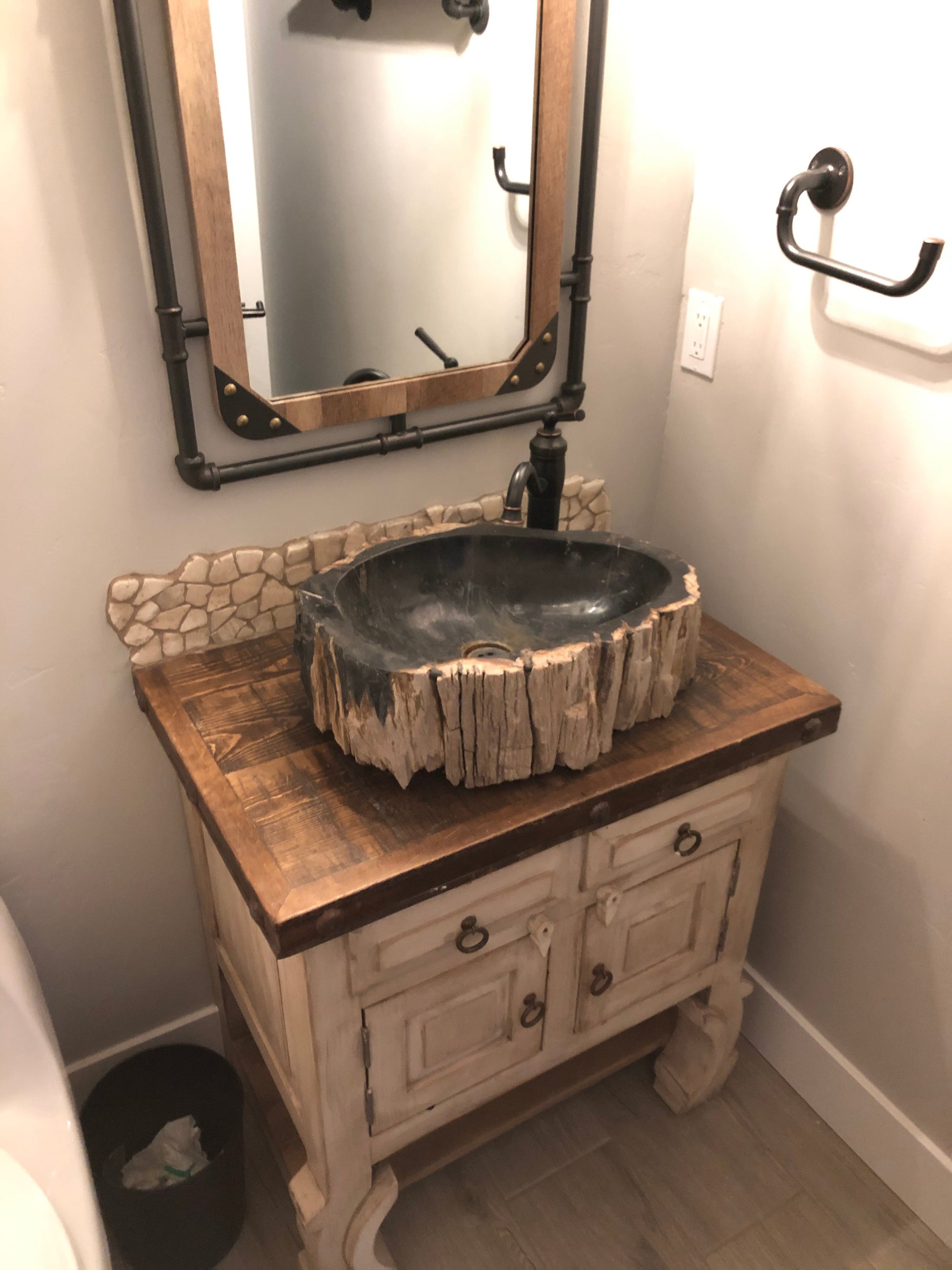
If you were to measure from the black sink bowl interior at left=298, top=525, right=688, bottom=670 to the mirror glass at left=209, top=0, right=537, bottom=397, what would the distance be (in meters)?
0.24

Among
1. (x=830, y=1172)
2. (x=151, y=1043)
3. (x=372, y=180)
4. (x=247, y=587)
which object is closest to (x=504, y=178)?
(x=372, y=180)

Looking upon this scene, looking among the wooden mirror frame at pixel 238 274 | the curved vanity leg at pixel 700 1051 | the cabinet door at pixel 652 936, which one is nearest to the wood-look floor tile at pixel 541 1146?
the curved vanity leg at pixel 700 1051

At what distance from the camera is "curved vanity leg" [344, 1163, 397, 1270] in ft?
4.00

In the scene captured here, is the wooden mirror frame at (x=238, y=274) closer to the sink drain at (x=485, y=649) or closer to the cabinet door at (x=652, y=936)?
the sink drain at (x=485, y=649)

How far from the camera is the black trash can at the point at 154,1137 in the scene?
131 centimetres

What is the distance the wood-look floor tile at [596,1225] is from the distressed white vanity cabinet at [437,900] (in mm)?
182

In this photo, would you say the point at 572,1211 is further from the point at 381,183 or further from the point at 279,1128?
the point at 381,183

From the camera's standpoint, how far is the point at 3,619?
116 cm

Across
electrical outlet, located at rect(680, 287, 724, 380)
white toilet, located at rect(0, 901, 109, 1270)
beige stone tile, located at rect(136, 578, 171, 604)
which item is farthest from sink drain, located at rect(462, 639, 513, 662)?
white toilet, located at rect(0, 901, 109, 1270)

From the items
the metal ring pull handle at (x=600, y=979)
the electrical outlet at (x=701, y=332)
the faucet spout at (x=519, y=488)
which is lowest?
the metal ring pull handle at (x=600, y=979)

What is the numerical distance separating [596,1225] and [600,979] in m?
0.47

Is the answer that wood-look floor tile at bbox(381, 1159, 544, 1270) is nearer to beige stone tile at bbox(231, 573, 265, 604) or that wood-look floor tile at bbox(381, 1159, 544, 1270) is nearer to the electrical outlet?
beige stone tile at bbox(231, 573, 265, 604)

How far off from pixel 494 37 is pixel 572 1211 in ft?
5.38

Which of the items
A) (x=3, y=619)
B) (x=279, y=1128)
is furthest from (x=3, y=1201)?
(x=3, y=619)
